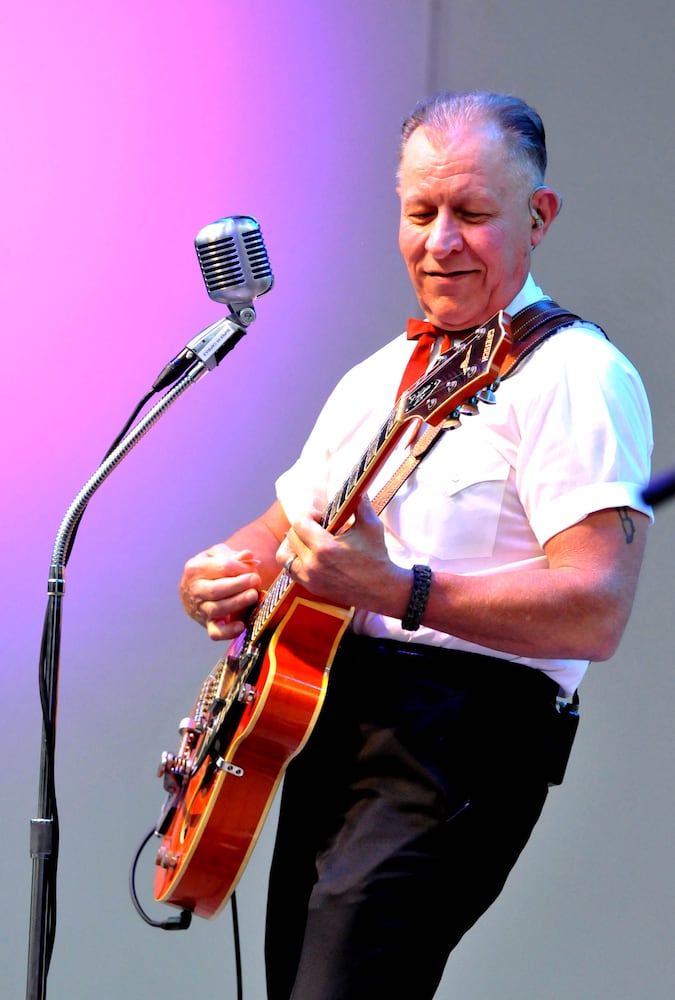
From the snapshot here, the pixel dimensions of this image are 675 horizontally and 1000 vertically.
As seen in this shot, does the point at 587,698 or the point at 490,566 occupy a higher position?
the point at 490,566

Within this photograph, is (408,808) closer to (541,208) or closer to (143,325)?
(541,208)

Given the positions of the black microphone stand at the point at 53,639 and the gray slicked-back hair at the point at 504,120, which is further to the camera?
the gray slicked-back hair at the point at 504,120

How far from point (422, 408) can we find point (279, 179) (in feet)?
4.73

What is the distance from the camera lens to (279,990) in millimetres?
1781

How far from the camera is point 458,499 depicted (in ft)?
5.52

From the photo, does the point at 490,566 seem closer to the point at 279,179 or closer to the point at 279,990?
the point at 279,990

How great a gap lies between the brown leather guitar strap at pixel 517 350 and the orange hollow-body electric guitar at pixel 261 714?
112 millimetres

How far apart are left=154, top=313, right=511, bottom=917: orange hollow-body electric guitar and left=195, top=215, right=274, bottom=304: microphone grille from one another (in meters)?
0.27

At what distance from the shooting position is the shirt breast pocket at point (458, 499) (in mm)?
1672

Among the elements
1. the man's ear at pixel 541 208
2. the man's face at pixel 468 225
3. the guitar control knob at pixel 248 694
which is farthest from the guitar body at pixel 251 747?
the man's ear at pixel 541 208

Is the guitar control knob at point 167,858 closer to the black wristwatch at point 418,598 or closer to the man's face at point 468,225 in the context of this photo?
the black wristwatch at point 418,598

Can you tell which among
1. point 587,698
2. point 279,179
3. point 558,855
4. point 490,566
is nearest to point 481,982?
point 558,855

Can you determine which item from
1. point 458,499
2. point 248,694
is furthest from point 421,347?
point 248,694

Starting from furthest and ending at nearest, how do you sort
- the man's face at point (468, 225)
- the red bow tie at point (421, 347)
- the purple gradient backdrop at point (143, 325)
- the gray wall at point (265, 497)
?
the purple gradient backdrop at point (143, 325) < the gray wall at point (265, 497) < the red bow tie at point (421, 347) < the man's face at point (468, 225)
